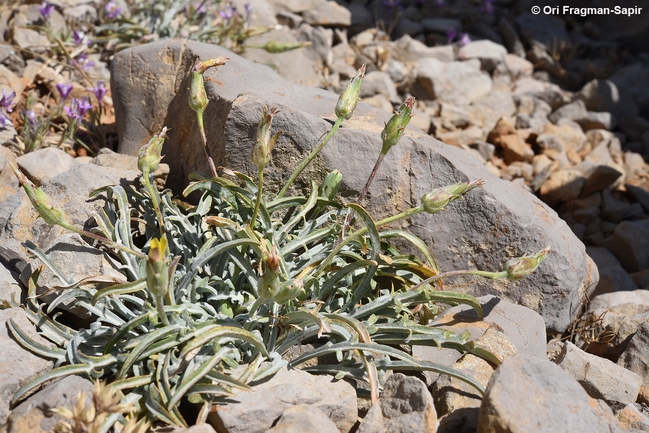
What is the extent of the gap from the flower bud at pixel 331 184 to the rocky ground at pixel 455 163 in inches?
4.6

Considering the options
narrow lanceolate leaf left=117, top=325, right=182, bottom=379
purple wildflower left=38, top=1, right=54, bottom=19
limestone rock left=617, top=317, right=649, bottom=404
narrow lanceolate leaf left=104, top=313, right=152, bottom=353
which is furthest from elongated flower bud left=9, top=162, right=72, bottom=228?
purple wildflower left=38, top=1, right=54, bottom=19

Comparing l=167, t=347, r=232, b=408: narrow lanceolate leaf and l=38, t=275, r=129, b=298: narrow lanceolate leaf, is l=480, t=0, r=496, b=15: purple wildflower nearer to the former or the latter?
l=38, t=275, r=129, b=298: narrow lanceolate leaf

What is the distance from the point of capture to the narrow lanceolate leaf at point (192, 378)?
2.24 m

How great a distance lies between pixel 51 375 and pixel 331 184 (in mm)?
1347

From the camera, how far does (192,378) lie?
7.43ft

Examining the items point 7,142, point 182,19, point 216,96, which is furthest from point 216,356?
point 182,19

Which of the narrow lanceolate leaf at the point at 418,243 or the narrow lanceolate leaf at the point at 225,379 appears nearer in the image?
the narrow lanceolate leaf at the point at 225,379

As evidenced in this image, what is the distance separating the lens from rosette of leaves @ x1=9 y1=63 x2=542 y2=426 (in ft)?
7.73

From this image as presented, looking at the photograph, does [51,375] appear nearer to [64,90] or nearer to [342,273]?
[342,273]

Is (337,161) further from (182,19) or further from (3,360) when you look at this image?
(182,19)

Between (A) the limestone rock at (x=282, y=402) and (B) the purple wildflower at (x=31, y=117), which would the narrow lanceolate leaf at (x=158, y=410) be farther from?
(B) the purple wildflower at (x=31, y=117)

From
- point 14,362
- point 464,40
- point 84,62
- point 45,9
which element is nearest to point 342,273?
point 14,362

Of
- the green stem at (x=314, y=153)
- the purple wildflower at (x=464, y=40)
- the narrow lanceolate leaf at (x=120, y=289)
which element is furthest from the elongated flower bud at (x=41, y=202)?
the purple wildflower at (x=464, y=40)

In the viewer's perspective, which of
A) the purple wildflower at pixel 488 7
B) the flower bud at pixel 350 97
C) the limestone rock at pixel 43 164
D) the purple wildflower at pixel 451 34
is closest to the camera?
the flower bud at pixel 350 97
